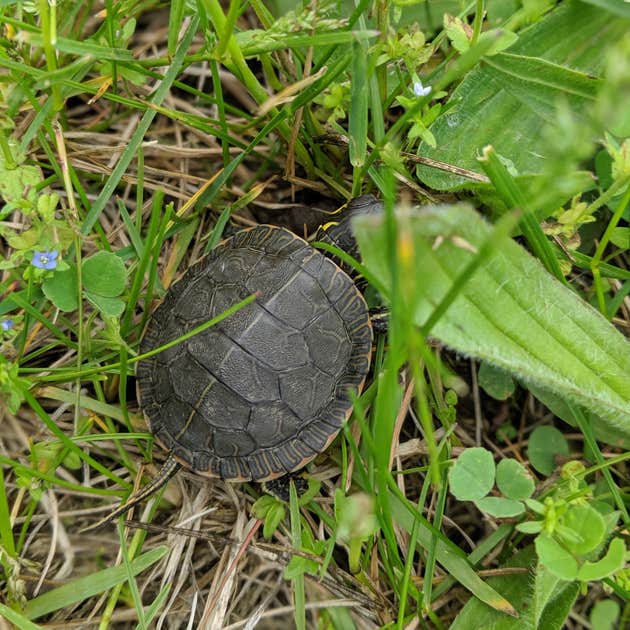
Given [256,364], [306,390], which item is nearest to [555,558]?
[306,390]

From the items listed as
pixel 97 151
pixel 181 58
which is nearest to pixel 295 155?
pixel 181 58

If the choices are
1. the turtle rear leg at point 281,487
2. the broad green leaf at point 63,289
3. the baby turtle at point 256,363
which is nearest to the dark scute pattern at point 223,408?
the baby turtle at point 256,363

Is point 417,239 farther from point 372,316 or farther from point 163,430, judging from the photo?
point 163,430

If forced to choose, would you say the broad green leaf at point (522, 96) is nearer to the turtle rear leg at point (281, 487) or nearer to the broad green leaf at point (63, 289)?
the turtle rear leg at point (281, 487)

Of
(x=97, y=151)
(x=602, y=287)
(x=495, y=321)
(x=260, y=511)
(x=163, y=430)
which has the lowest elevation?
Answer: (x=260, y=511)

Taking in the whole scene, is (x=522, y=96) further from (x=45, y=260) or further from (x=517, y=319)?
(x=45, y=260)

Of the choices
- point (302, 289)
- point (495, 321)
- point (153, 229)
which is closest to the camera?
point (495, 321)

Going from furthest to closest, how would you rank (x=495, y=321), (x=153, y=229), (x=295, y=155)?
(x=295, y=155) < (x=153, y=229) < (x=495, y=321)
